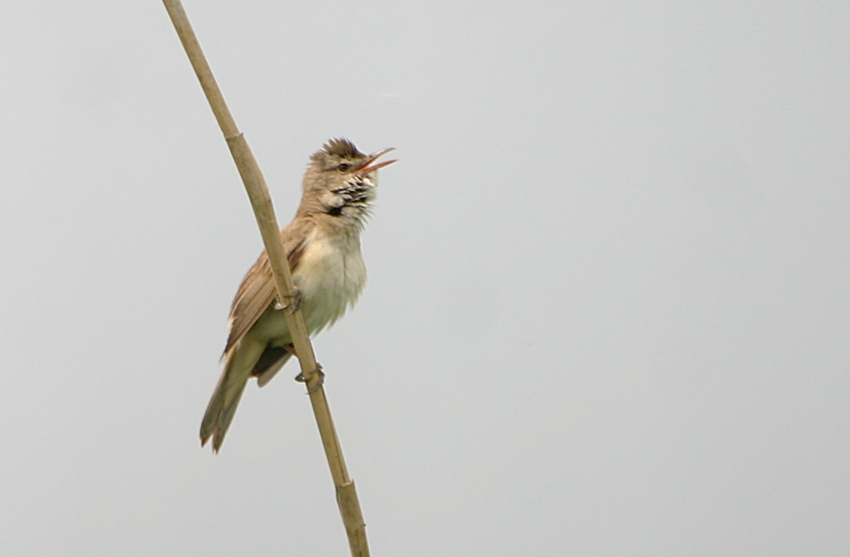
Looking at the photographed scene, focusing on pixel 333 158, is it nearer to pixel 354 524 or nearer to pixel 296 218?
pixel 296 218

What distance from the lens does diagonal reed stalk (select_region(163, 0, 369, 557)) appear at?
2178 millimetres

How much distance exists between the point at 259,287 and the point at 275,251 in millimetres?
1346

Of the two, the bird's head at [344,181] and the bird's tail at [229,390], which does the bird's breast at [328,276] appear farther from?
the bird's tail at [229,390]

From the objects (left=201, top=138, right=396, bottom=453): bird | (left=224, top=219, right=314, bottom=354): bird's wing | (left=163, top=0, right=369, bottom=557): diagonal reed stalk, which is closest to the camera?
(left=163, top=0, right=369, bottom=557): diagonal reed stalk

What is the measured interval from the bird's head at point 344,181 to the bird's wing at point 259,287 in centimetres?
13

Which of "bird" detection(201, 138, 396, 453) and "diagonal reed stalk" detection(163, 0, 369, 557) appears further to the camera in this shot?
"bird" detection(201, 138, 396, 453)

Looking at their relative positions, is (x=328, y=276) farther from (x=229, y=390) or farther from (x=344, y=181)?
(x=229, y=390)

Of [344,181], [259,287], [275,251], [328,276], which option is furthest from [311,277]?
[275,251]

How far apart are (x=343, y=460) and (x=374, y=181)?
5.50ft

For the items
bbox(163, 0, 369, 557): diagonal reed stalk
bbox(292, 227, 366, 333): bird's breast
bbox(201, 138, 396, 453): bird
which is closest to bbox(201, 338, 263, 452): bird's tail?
bbox(201, 138, 396, 453): bird

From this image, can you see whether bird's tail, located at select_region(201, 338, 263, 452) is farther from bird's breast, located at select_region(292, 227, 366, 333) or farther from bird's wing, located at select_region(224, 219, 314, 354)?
bird's breast, located at select_region(292, 227, 366, 333)

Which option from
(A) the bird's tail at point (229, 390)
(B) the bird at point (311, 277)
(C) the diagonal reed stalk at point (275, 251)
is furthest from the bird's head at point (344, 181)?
(C) the diagonal reed stalk at point (275, 251)

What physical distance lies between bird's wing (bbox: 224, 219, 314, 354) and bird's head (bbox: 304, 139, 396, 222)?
13cm

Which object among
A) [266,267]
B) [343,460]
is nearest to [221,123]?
[343,460]
